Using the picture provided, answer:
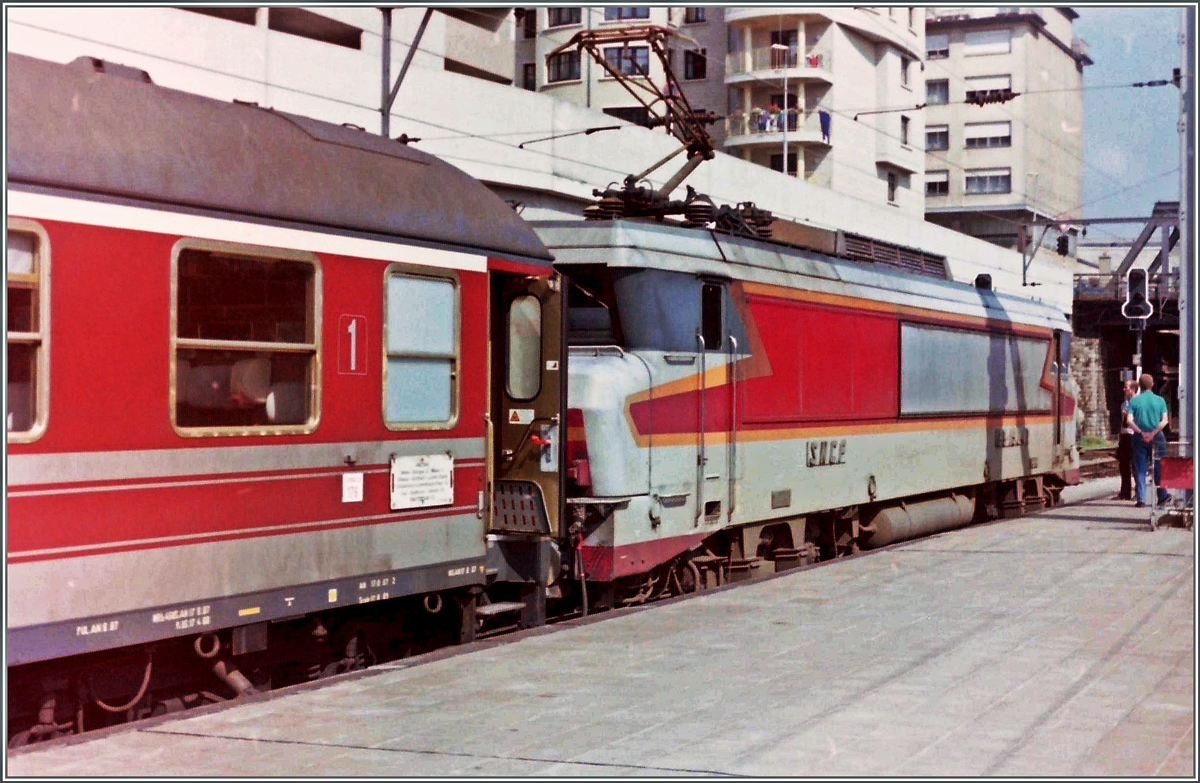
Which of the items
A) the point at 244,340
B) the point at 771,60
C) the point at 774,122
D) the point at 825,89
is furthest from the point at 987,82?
the point at 244,340

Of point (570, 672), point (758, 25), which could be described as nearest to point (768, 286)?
point (570, 672)

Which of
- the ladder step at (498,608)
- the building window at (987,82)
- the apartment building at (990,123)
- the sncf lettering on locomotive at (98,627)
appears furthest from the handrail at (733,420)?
the building window at (987,82)

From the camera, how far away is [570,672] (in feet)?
29.5

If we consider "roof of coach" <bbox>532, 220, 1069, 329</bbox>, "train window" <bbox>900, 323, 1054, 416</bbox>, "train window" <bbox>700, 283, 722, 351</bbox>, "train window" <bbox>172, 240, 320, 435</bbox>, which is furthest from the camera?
"train window" <bbox>900, 323, 1054, 416</bbox>

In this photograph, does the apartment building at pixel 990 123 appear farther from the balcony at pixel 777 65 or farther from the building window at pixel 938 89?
the balcony at pixel 777 65

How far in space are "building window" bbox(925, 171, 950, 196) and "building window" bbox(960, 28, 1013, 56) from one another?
7179mm

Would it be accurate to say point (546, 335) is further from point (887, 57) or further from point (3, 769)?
point (887, 57)

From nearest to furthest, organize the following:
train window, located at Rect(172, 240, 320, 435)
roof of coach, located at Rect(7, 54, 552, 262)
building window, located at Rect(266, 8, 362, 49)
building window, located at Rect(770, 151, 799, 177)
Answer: roof of coach, located at Rect(7, 54, 552, 262) → train window, located at Rect(172, 240, 320, 435) → building window, located at Rect(266, 8, 362, 49) → building window, located at Rect(770, 151, 799, 177)

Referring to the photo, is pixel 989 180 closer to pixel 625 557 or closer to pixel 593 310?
pixel 593 310

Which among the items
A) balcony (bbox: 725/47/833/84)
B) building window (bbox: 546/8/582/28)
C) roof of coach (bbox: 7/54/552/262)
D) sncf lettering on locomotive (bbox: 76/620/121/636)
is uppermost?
building window (bbox: 546/8/582/28)

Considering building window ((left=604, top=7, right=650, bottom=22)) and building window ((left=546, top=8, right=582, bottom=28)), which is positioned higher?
building window ((left=604, top=7, right=650, bottom=22))

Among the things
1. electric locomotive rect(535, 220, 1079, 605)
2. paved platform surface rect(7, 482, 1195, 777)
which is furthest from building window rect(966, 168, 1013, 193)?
paved platform surface rect(7, 482, 1195, 777)

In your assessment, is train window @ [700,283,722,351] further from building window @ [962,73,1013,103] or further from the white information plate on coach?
building window @ [962,73,1013,103]

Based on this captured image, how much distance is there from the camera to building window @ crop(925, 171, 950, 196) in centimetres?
8688
